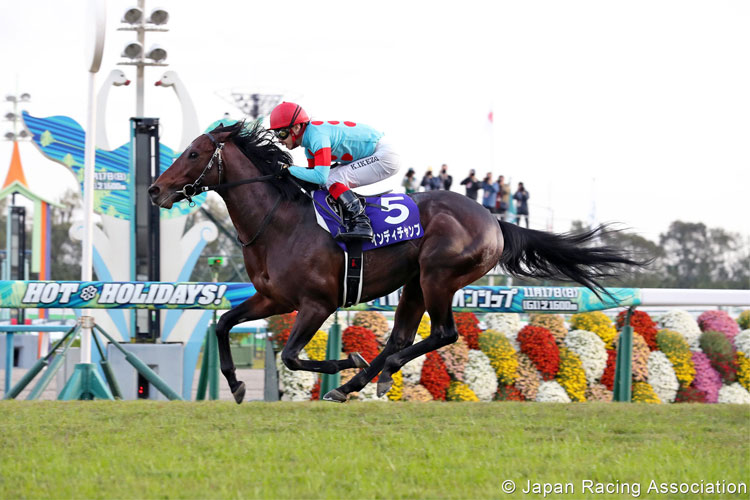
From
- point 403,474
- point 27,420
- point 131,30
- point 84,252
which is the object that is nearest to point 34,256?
point 131,30

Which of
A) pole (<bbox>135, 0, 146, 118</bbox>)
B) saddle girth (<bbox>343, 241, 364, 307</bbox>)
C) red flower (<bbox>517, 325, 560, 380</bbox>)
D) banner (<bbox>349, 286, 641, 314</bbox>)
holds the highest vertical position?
pole (<bbox>135, 0, 146, 118</bbox>)

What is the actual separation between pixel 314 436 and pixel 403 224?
1.52 m

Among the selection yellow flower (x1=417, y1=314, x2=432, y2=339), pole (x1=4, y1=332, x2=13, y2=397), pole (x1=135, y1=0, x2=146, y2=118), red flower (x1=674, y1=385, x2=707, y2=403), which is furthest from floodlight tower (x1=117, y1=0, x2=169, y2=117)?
red flower (x1=674, y1=385, x2=707, y2=403)

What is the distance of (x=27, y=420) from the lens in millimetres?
6137

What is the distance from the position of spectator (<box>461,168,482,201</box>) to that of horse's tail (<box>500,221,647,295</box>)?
33.3 feet

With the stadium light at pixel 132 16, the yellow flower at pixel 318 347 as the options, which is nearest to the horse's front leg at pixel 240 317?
the yellow flower at pixel 318 347

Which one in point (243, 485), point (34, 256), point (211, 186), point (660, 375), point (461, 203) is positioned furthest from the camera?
point (34, 256)

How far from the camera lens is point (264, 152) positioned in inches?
226

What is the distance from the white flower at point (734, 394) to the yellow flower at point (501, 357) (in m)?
2.38

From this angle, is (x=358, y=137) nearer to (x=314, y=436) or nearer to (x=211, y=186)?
(x=211, y=186)

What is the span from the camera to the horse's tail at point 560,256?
6.06m

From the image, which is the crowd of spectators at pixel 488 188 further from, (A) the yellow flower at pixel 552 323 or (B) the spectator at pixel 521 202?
(A) the yellow flower at pixel 552 323

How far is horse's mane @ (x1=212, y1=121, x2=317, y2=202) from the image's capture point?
5.55 meters

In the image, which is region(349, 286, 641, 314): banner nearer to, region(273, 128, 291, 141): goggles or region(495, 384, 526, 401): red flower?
region(495, 384, 526, 401): red flower
